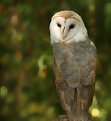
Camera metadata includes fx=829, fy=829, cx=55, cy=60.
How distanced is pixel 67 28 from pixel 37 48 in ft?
7.43

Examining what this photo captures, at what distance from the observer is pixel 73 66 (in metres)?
5.08

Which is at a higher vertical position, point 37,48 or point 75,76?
point 75,76

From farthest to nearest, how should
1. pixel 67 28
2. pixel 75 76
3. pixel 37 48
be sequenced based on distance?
pixel 37 48 < pixel 67 28 < pixel 75 76

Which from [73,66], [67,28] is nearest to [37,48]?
[67,28]

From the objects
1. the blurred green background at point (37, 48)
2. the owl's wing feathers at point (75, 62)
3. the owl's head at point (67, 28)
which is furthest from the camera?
the blurred green background at point (37, 48)

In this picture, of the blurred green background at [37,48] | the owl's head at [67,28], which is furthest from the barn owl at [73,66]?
the blurred green background at [37,48]

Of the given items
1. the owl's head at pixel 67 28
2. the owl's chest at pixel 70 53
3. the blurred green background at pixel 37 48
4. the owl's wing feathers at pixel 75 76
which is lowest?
the blurred green background at pixel 37 48

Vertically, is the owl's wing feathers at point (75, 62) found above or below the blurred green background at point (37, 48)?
above

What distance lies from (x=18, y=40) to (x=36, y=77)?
1.21 ft

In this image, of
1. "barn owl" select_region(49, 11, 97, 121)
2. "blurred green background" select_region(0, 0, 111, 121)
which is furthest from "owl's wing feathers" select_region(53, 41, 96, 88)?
"blurred green background" select_region(0, 0, 111, 121)

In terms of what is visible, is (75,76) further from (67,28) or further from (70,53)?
(67,28)

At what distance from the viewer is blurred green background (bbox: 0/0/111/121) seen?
7273 mm

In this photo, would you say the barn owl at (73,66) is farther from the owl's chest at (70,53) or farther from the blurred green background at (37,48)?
the blurred green background at (37,48)

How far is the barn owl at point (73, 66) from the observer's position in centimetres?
505
